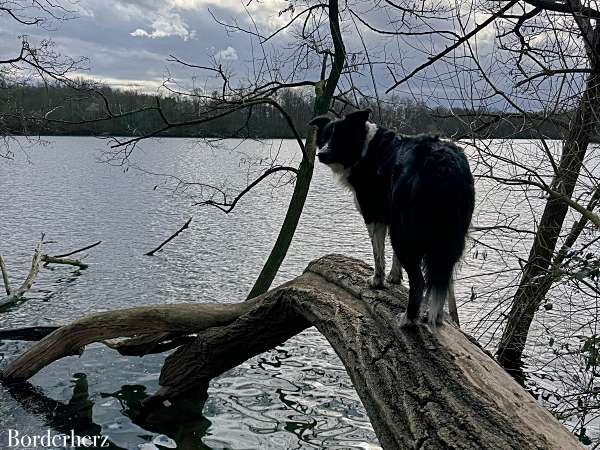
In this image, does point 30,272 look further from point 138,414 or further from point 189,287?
point 138,414

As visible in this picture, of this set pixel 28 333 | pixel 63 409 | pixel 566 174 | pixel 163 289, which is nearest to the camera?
pixel 566 174

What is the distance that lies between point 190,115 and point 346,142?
205 inches

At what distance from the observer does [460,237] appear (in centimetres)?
409

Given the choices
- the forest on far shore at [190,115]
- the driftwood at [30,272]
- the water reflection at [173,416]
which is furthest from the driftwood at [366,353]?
the driftwood at [30,272]

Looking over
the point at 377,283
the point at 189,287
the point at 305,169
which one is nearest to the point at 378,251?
the point at 377,283

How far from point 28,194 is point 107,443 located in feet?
69.4

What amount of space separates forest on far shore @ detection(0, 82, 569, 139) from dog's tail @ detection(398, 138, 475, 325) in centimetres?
285

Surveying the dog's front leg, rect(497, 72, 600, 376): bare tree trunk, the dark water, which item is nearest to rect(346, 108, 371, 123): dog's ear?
the dog's front leg

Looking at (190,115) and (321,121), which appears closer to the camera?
(321,121)

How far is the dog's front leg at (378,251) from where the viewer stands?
202 inches

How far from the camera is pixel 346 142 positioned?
18.0 ft

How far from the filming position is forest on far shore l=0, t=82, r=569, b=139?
7.20 metres

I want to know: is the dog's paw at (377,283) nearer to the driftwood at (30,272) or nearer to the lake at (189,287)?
the lake at (189,287)

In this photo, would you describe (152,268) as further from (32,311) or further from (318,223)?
(318,223)
